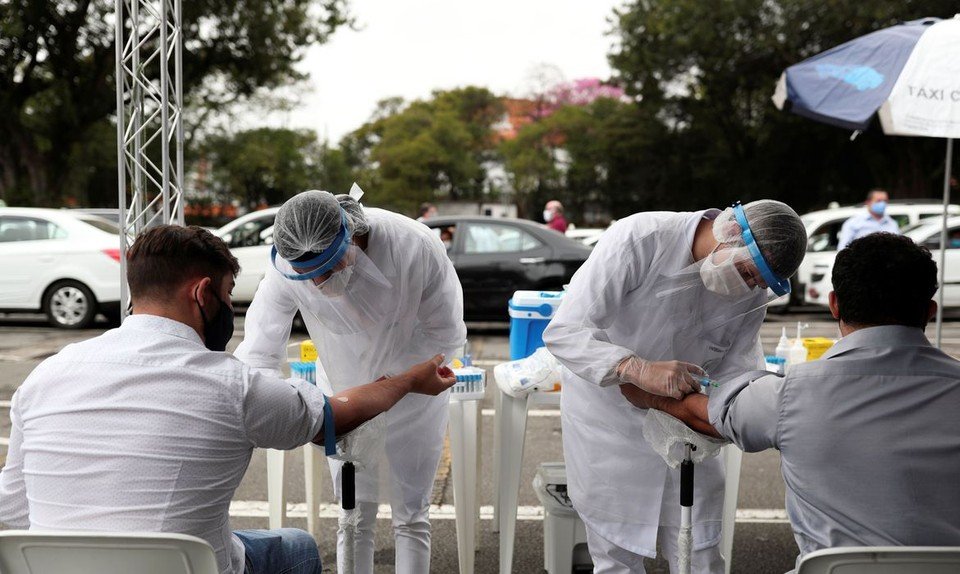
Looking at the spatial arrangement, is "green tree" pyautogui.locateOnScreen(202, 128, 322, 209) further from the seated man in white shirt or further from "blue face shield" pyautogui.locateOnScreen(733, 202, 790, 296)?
the seated man in white shirt

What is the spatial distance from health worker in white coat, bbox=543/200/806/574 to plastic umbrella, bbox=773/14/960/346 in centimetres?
224

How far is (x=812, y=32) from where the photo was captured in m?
22.8

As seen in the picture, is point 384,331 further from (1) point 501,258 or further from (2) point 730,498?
(1) point 501,258

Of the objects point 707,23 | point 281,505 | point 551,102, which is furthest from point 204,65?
point 551,102

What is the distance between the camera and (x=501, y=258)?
9445mm

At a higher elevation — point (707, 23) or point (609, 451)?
point (707, 23)

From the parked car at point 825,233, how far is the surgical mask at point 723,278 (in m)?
9.23

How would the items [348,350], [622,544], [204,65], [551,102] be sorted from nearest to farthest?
[622,544] < [348,350] < [204,65] < [551,102]

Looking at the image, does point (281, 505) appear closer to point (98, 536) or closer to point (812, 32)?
point (98, 536)

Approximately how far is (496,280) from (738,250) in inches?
282

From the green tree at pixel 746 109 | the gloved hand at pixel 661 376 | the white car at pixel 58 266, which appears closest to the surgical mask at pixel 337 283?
the gloved hand at pixel 661 376

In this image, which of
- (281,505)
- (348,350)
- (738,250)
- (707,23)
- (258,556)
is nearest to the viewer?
(258,556)

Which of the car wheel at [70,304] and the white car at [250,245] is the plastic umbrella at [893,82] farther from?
the car wheel at [70,304]

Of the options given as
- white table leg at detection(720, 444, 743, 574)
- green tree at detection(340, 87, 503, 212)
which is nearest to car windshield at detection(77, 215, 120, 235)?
white table leg at detection(720, 444, 743, 574)
